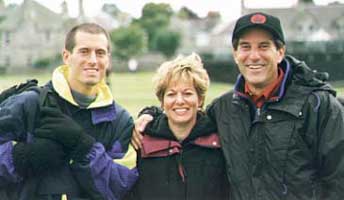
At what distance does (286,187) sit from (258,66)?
0.66 m

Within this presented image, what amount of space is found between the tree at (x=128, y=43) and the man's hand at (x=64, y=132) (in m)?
67.6

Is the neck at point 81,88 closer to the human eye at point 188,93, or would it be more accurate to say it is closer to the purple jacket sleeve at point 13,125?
the purple jacket sleeve at point 13,125

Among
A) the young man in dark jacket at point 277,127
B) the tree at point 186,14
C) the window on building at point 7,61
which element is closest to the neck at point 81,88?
the young man in dark jacket at point 277,127

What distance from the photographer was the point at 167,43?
72875 mm

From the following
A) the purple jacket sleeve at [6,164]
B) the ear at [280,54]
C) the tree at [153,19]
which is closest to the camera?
the purple jacket sleeve at [6,164]

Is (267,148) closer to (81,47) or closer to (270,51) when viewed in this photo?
(270,51)

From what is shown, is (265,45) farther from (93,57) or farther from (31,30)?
(31,30)

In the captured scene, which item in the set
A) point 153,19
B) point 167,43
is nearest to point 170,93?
point 167,43

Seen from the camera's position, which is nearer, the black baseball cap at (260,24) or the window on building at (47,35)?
the black baseball cap at (260,24)

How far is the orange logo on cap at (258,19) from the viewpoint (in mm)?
3635

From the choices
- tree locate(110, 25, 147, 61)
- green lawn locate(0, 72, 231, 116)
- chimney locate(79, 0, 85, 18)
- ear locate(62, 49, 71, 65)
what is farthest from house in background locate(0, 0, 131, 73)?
ear locate(62, 49, 71, 65)

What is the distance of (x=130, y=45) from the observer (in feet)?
240

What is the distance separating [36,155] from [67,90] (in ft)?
1.37

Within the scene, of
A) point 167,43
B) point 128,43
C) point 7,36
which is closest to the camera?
point 167,43
